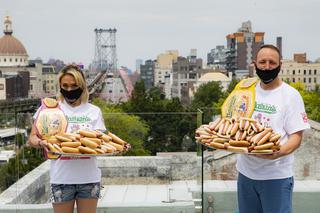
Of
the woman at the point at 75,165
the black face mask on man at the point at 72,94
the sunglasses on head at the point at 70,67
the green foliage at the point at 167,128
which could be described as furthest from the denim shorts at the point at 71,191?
the green foliage at the point at 167,128

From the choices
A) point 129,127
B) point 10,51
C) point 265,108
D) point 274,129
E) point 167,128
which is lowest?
point 129,127

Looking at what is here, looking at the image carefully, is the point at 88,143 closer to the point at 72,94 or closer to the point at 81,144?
the point at 81,144

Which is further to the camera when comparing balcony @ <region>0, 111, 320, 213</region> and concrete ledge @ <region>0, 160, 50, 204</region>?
concrete ledge @ <region>0, 160, 50, 204</region>

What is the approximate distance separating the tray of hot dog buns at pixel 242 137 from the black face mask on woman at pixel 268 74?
233 mm

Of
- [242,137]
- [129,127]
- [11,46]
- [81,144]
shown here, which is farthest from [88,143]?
[11,46]

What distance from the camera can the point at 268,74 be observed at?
8.84 feet

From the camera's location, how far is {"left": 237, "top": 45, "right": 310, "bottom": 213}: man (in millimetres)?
2650

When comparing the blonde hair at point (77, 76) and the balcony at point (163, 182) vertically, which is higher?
the blonde hair at point (77, 76)

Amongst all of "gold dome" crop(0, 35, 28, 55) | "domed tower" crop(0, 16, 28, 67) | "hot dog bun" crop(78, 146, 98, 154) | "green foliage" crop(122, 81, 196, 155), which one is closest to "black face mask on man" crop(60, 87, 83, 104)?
"hot dog bun" crop(78, 146, 98, 154)

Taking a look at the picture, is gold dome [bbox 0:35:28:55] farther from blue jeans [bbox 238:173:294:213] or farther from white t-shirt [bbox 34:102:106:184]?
blue jeans [bbox 238:173:294:213]

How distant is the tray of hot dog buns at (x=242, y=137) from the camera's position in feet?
8.48

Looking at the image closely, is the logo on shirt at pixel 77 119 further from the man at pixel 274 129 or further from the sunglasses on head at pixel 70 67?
the man at pixel 274 129

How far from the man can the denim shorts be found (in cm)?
89

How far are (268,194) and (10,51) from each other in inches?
4210
